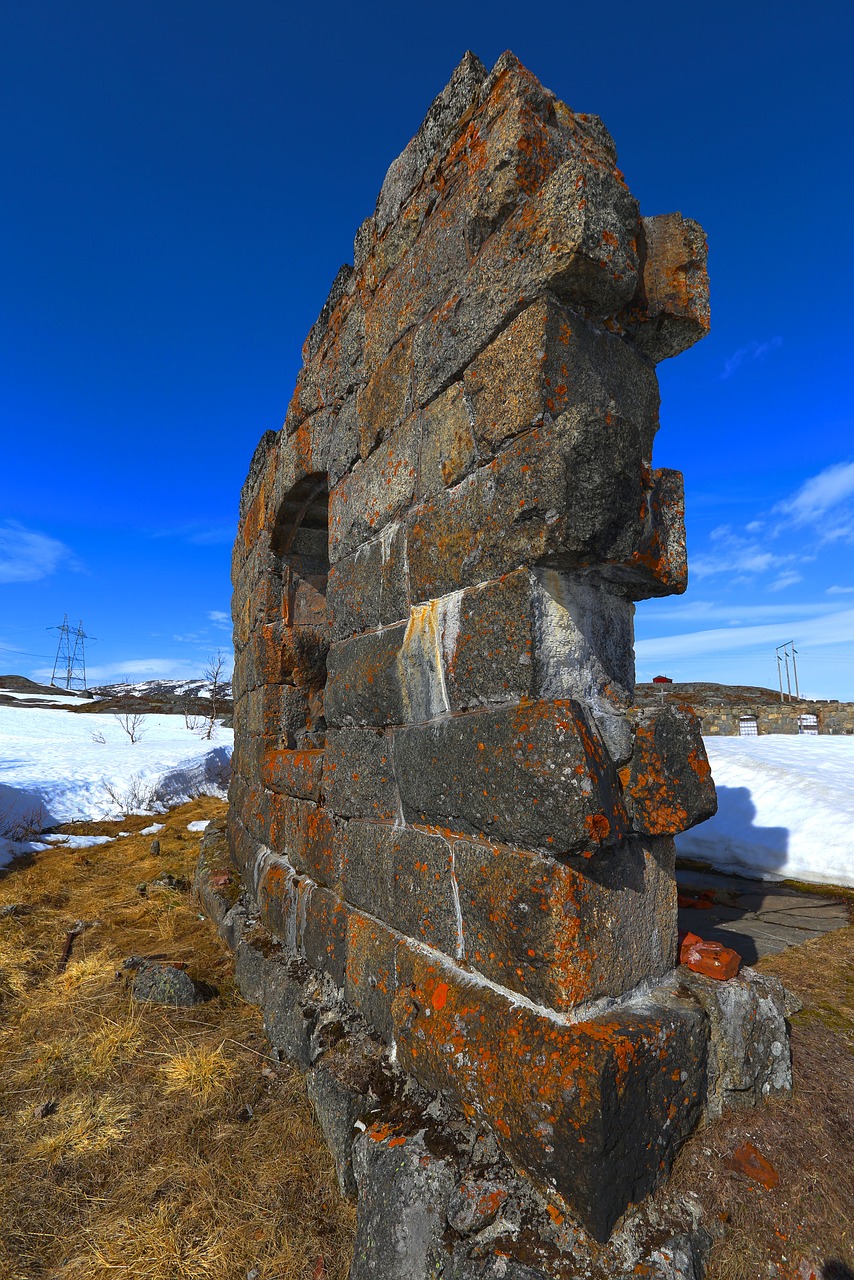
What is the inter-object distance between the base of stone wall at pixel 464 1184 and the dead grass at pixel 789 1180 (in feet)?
0.16

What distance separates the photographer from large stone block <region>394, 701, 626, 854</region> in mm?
1354

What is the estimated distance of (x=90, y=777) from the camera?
10008 mm

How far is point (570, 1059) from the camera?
4.27ft

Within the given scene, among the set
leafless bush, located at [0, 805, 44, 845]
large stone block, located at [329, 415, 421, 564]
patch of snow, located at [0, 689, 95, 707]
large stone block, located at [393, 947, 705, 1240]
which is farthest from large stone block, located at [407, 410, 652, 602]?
patch of snow, located at [0, 689, 95, 707]

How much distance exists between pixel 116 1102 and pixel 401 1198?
149 centimetres

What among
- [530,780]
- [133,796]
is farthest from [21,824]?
[530,780]

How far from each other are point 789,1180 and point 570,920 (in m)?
0.78

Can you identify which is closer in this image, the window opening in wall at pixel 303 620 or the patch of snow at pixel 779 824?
the window opening in wall at pixel 303 620

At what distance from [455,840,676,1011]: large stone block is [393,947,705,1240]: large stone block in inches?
2.8

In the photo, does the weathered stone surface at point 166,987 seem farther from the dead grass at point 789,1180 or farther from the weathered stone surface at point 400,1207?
the dead grass at point 789,1180

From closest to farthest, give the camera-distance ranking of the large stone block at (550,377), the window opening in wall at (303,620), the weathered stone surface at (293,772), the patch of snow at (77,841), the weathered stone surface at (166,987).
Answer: the large stone block at (550,377) < the weathered stone surface at (293,772) < the weathered stone surface at (166,987) < the window opening in wall at (303,620) < the patch of snow at (77,841)

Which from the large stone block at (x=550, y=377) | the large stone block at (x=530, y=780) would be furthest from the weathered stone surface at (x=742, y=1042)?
the large stone block at (x=550, y=377)

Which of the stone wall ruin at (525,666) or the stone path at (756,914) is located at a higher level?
the stone wall ruin at (525,666)

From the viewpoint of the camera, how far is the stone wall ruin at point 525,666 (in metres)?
1.38
